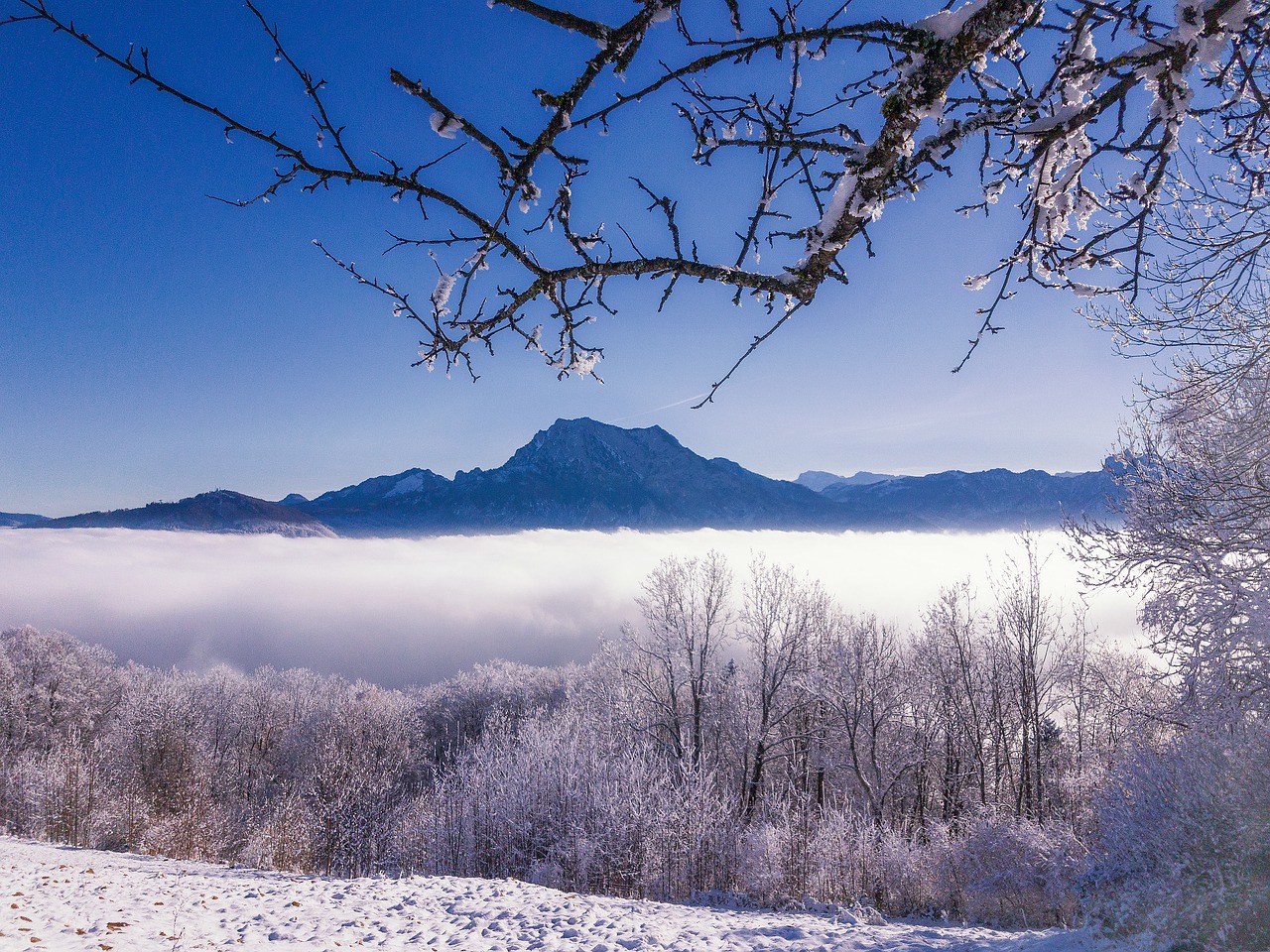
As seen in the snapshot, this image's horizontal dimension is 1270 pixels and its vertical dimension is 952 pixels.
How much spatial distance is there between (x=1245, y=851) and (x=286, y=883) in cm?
1556

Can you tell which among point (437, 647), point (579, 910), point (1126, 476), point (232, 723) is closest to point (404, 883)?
point (579, 910)

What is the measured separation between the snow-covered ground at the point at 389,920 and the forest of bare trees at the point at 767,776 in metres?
3.33

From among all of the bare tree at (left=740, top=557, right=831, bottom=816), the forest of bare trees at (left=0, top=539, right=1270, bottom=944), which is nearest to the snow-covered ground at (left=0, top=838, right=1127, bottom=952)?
the forest of bare trees at (left=0, top=539, right=1270, bottom=944)

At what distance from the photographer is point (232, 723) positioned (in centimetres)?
4312

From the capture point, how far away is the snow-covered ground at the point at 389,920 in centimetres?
714

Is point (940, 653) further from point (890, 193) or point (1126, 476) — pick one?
point (890, 193)

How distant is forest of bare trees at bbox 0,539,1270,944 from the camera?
12039 millimetres

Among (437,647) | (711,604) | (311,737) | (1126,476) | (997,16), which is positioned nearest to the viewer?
(997,16)

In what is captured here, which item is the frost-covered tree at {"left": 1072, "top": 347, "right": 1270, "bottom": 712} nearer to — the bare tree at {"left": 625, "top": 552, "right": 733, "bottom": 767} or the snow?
the snow

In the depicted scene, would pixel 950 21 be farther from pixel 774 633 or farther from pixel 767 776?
pixel 767 776

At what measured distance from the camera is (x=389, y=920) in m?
8.91

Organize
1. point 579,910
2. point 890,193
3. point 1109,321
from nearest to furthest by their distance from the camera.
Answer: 1. point 890,193
2. point 1109,321
3. point 579,910

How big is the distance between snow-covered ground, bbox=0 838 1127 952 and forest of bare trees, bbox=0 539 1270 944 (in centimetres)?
333

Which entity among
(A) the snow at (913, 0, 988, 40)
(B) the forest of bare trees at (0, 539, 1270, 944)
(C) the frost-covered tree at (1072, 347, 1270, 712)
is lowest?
(B) the forest of bare trees at (0, 539, 1270, 944)
